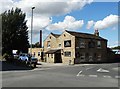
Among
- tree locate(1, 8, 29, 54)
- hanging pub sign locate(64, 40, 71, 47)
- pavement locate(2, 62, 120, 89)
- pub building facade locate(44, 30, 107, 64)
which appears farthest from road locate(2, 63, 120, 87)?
hanging pub sign locate(64, 40, 71, 47)

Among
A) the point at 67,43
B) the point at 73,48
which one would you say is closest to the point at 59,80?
the point at 73,48

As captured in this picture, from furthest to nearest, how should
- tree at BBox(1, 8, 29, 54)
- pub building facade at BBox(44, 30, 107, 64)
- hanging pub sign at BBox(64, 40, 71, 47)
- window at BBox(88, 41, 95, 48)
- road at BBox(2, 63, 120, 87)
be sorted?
window at BBox(88, 41, 95, 48), hanging pub sign at BBox(64, 40, 71, 47), pub building facade at BBox(44, 30, 107, 64), tree at BBox(1, 8, 29, 54), road at BBox(2, 63, 120, 87)

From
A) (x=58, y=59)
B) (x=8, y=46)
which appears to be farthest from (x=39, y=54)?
(x=8, y=46)

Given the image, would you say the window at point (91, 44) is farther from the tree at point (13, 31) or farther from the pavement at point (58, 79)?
the pavement at point (58, 79)

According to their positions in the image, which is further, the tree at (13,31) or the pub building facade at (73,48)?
the pub building facade at (73,48)

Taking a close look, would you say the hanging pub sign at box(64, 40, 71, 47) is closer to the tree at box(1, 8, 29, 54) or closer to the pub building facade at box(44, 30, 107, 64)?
the pub building facade at box(44, 30, 107, 64)

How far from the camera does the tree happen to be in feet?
165

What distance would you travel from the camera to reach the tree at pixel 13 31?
50.2 m

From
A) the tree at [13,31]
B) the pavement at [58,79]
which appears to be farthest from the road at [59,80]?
the tree at [13,31]

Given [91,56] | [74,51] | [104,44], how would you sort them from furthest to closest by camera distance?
[104,44] < [91,56] < [74,51]

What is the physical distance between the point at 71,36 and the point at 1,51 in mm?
15025

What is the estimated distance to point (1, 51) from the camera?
52344mm

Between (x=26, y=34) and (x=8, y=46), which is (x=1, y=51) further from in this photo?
(x=26, y=34)

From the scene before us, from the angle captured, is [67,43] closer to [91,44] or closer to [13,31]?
[91,44]
